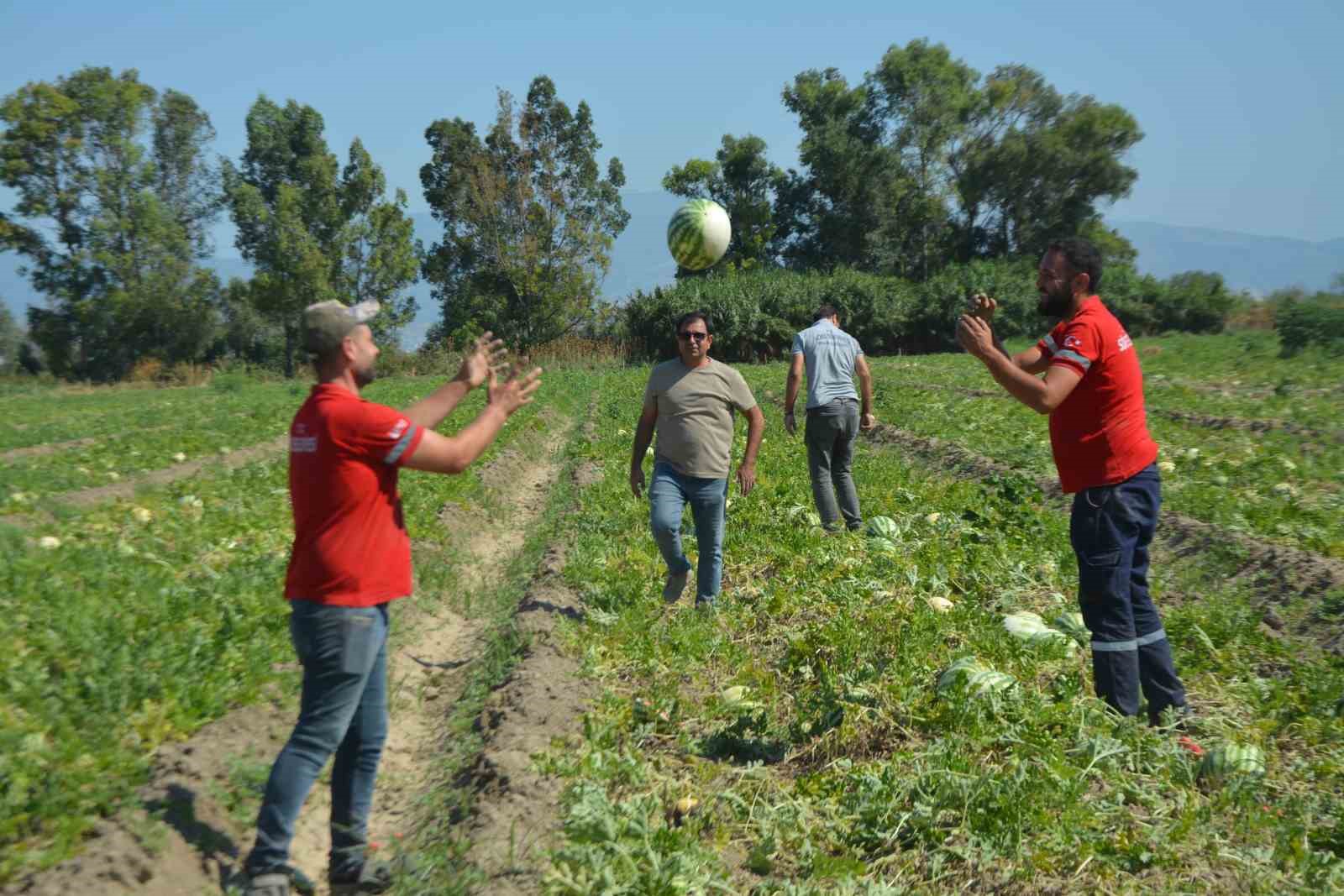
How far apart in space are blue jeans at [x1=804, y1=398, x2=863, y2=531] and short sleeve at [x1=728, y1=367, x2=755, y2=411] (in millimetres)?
1810

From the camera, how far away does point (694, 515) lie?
665 cm

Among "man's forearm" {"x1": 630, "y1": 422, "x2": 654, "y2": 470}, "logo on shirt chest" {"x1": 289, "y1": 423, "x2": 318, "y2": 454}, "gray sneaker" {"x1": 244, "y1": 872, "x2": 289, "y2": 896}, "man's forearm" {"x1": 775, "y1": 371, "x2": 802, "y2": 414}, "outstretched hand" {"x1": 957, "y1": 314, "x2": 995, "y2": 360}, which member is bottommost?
"gray sneaker" {"x1": 244, "y1": 872, "x2": 289, "y2": 896}

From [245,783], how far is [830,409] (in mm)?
5609

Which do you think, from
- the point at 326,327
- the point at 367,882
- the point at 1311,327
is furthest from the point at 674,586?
the point at 1311,327

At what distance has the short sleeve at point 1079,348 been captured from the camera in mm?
4352

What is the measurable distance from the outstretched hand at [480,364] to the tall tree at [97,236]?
50037mm

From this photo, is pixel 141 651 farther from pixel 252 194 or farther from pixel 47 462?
pixel 252 194

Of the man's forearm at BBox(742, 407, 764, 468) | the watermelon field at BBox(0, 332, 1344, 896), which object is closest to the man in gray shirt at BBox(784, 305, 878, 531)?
the watermelon field at BBox(0, 332, 1344, 896)

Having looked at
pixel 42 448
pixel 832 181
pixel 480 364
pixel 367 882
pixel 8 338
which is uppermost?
pixel 832 181

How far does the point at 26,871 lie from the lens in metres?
3.23

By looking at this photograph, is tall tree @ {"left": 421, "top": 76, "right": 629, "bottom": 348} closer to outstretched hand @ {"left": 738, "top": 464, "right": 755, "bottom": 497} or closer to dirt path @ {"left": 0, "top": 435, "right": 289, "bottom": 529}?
dirt path @ {"left": 0, "top": 435, "right": 289, "bottom": 529}

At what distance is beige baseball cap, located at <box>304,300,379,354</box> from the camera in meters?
3.40

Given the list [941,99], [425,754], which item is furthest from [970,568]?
[941,99]

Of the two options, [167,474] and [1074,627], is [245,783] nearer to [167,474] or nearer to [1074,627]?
[1074,627]
